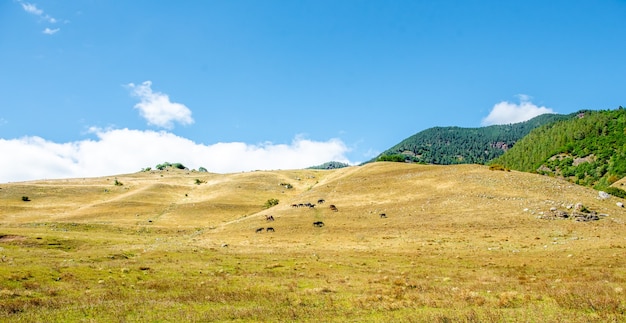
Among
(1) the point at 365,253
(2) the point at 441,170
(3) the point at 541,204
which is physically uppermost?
(2) the point at 441,170

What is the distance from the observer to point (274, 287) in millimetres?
Result: 26578

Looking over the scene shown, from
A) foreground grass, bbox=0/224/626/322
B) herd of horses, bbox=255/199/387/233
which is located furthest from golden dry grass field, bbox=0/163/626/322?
herd of horses, bbox=255/199/387/233

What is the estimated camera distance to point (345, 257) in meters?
41.5

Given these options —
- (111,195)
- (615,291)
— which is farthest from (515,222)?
(111,195)

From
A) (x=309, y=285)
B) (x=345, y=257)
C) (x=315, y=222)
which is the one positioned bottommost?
(x=345, y=257)

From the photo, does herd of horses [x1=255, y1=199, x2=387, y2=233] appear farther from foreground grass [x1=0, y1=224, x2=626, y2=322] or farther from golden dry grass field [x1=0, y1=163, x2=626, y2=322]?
foreground grass [x1=0, y1=224, x2=626, y2=322]

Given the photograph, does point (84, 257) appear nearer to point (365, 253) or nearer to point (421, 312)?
point (365, 253)

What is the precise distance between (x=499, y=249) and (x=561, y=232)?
40.4 ft

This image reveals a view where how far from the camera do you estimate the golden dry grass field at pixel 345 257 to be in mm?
19453

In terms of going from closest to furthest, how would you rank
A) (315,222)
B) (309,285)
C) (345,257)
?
(309,285) → (345,257) → (315,222)

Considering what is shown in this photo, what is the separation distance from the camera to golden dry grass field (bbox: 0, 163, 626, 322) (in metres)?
19.5

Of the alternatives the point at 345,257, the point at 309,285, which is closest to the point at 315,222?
the point at 345,257

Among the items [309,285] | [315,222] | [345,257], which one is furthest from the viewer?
[315,222]

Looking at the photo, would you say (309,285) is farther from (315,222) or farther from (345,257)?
(315,222)
